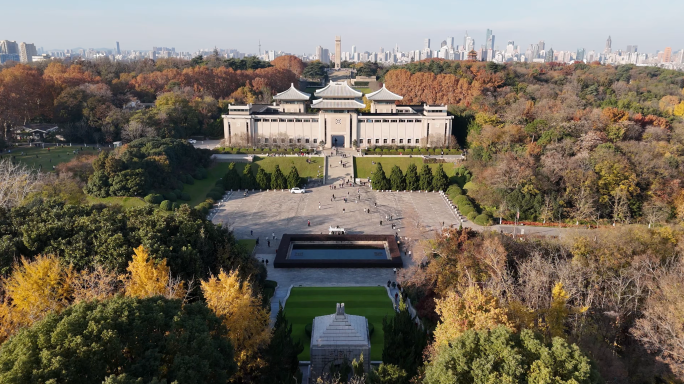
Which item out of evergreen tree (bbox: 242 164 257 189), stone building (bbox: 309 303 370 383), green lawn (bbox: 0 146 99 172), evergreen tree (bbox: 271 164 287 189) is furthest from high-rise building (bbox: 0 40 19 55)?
stone building (bbox: 309 303 370 383)

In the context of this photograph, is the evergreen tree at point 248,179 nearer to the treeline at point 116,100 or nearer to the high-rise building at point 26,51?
the treeline at point 116,100

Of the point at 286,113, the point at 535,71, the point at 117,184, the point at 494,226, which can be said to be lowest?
the point at 494,226

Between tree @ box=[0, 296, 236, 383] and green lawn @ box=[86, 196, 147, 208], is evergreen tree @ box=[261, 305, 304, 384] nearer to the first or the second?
tree @ box=[0, 296, 236, 383]

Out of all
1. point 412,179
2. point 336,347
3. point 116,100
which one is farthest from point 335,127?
point 336,347

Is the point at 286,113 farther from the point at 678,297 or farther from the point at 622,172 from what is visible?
the point at 678,297

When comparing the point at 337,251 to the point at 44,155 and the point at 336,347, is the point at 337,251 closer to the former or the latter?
the point at 336,347

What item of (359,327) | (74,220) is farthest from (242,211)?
(359,327)
